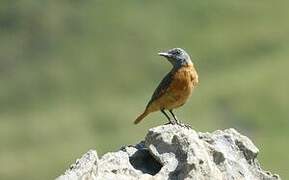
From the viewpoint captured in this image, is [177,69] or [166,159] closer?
[166,159]

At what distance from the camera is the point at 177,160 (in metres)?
20.0

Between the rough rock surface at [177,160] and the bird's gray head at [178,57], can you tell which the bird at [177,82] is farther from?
the rough rock surface at [177,160]

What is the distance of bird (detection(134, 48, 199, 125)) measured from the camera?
2233 cm

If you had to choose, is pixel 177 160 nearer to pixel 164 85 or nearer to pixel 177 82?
pixel 177 82

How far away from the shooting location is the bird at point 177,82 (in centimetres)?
2233

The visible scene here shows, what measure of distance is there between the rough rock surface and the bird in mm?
1410

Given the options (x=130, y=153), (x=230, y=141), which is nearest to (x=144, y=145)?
(x=130, y=153)

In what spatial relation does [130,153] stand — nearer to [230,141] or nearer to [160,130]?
[160,130]

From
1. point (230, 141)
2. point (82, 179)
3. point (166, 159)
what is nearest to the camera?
point (82, 179)

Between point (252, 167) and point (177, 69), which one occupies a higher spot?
point (177, 69)

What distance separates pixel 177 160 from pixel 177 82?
10.2ft

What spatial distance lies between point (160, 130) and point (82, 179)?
9.14 ft

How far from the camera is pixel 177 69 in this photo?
2253 centimetres

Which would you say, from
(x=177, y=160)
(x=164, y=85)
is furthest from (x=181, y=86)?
(x=177, y=160)
